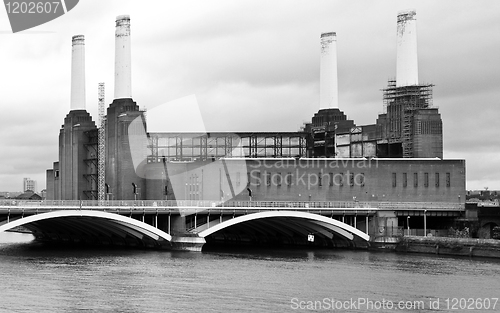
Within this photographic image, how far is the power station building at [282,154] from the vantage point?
104000 millimetres

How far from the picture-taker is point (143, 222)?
282ft

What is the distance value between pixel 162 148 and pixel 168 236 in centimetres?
3634

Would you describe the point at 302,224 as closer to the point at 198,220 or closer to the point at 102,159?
the point at 198,220

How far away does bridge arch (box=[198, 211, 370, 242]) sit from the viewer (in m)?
87.8

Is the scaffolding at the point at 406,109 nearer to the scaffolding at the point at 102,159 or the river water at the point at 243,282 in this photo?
the river water at the point at 243,282

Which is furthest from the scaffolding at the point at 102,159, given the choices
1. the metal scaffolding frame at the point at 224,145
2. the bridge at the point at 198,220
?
the bridge at the point at 198,220

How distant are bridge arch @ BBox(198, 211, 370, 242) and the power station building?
8619 mm

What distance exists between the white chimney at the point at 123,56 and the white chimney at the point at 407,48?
96.5 feet

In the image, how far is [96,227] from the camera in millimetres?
93062

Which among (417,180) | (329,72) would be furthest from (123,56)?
(417,180)

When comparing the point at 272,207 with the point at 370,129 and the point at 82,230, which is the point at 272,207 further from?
the point at 370,129

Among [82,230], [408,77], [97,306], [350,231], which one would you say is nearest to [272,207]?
[350,231]

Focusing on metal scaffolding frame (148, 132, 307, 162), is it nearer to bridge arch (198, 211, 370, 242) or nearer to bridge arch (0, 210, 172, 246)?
bridge arch (0, 210, 172, 246)

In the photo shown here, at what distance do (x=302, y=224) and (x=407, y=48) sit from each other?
86.8 ft
